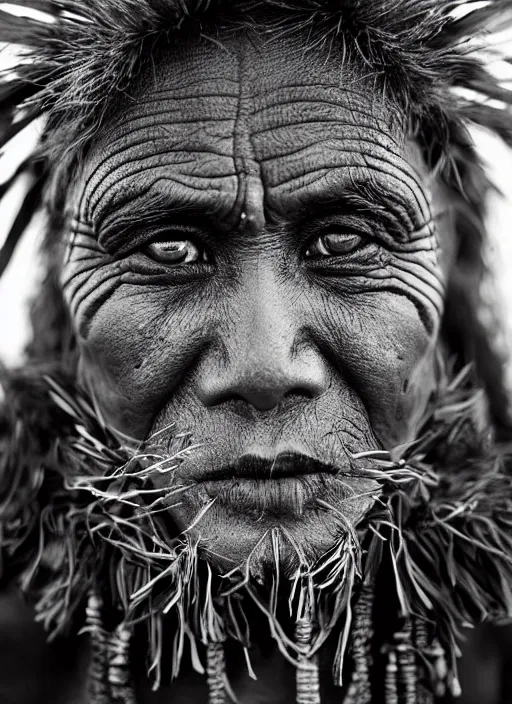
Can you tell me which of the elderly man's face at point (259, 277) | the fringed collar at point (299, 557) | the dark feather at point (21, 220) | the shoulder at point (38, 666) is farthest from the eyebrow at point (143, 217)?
the shoulder at point (38, 666)

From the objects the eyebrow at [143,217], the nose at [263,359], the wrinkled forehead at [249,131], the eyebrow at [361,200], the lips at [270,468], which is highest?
the wrinkled forehead at [249,131]

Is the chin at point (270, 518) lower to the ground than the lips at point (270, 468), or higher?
lower

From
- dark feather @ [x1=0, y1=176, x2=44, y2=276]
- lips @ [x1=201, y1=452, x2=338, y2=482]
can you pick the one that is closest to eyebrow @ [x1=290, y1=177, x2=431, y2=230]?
lips @ [x1=201, y1=452, x2=338, y2=482]

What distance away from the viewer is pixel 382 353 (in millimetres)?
1560

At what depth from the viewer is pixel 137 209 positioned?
1.54m

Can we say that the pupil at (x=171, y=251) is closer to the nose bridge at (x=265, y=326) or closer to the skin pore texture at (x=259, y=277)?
the skin pore texture at (x=259, y=277)

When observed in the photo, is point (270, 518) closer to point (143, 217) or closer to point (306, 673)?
point (306, 673)

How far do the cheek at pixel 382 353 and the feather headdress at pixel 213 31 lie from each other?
0.35m

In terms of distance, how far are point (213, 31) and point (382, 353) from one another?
26.8 inches

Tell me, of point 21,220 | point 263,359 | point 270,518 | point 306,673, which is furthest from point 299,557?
point 21,220

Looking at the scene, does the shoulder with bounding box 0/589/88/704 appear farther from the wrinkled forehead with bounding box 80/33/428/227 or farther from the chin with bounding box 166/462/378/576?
Result: the wrinkled forehead with bounding box 80/33/428/227

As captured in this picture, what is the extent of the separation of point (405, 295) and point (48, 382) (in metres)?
0.85

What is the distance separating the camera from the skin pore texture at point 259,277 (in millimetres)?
1468

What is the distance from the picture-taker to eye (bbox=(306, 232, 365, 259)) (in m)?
1.54
